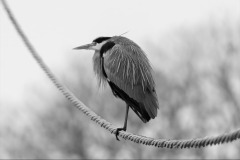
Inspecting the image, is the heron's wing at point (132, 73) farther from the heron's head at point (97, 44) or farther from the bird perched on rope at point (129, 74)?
the heron's head at point (97, 44)

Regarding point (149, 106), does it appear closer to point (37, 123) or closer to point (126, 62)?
point (126, 62)

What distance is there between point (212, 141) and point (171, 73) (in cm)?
3400

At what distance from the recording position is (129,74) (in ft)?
23.2

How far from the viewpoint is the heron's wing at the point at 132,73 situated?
6816 mm

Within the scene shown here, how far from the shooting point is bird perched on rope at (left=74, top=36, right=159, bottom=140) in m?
6.80

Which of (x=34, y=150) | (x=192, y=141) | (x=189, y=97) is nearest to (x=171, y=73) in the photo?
(x=189, y=97)

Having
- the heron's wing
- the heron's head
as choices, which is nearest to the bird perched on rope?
the heron's wing

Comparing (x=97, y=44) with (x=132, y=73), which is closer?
(x=132, y=73)

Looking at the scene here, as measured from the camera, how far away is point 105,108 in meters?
33.4

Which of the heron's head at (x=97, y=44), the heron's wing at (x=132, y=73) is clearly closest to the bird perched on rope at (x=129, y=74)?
the heron's wing at (x=132, y=73)

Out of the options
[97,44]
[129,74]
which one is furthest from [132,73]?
[97,44]

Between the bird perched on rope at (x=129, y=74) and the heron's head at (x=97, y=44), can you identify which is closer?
the bird perched on rope at (x=129, y=74)

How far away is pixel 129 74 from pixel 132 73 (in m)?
0.05

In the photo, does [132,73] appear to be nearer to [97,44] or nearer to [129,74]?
[129,74]
